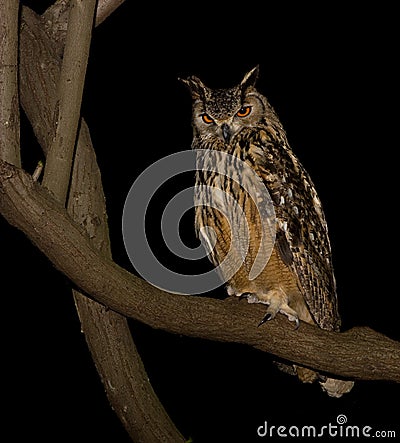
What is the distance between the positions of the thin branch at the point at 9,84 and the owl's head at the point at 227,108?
0.84m

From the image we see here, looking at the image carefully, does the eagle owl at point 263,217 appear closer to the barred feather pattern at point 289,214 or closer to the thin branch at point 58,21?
the barred feather pattern at point 289,214

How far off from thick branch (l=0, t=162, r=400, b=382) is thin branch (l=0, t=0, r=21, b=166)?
10 cm

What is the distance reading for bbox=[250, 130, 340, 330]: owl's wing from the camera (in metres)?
1.81

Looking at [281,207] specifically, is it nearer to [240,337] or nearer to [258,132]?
[258,132]

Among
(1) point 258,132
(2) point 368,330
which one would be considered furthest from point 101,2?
(2) point 368,330

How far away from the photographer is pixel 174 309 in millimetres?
1263

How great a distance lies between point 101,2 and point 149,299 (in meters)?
0.77

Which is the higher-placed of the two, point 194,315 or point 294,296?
point 294,296

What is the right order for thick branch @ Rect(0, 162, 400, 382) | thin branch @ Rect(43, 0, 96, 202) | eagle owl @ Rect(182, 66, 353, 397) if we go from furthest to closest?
eagle owl @ Rect(182, 66, 353, 397)
thin branch @ Rect(43, 0, 96, 202)
thick branch @ Rect(0, 162, 400, 382)

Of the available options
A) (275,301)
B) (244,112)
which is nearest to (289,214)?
(275,301)

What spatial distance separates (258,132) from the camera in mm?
1966

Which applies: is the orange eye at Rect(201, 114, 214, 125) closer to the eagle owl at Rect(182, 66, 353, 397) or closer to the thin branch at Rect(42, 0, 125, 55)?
the eagle owl at Rect(182, 66, 353, 397)

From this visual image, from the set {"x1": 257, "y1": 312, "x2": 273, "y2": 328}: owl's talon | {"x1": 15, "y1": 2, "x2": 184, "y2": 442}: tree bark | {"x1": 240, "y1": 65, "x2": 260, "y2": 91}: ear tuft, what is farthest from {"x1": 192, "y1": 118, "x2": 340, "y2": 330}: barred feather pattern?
{"x1": 15, "y1": 2, "x2": 184, "y2": 442}: tree bark

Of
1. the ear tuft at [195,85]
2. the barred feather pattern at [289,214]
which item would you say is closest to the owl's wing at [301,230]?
the barred feather pattern at [289,214]
